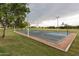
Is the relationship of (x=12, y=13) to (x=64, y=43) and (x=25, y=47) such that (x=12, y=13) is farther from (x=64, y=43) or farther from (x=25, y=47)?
(x=64, y=43)

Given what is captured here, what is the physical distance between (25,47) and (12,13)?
683 millimetres

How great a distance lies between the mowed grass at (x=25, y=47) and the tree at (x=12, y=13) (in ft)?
0.52

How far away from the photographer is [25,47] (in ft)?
15.8

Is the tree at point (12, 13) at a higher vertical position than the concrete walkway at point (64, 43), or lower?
higher

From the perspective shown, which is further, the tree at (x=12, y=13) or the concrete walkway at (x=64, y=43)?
the tree at (x=12, y=13)

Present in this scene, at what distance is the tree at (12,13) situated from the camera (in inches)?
193

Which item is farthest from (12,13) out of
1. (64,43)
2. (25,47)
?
(64,43)

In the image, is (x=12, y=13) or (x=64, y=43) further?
(x=12, y=13)

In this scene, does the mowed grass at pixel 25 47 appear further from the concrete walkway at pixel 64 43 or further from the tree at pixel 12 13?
the tree at pixel 12 13

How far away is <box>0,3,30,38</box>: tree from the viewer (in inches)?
193

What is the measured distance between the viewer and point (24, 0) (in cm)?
481

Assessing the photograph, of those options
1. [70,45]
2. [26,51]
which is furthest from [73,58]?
[26,51]

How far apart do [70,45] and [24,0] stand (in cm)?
115

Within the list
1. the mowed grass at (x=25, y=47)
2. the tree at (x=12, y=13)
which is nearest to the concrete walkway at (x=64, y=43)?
the mowed grass at (x=25, y=47)
